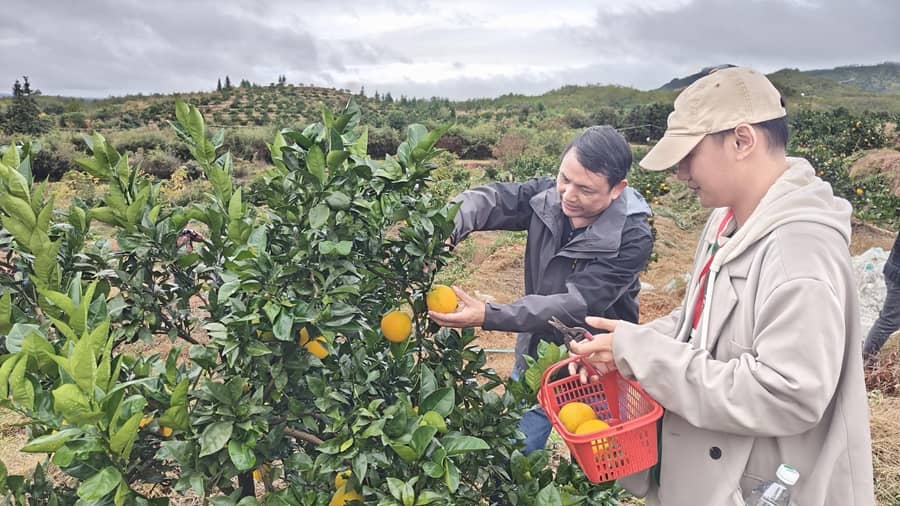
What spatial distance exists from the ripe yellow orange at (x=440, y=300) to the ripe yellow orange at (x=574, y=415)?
1.17 feet

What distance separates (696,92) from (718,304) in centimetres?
43

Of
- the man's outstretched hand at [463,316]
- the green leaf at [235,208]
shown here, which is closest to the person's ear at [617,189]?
the man's outstretched hand at [463,316]

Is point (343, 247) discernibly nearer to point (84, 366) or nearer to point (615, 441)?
point (84, 366)

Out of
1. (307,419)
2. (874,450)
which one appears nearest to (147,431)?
(307,419)

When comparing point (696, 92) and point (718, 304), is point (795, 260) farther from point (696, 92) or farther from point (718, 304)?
point (696, 92)

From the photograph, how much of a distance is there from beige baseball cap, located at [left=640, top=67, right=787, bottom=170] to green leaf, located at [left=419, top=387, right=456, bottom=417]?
0.62 metres

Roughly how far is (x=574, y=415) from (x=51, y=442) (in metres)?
1.03

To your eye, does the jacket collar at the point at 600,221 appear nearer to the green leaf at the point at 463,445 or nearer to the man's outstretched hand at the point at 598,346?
the man's outstretched hand at the point at 598,346

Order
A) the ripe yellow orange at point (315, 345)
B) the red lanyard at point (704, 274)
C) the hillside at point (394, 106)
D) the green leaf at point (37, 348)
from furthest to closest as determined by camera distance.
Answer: the hillside at point (394, 106) < the red lanyard at point (704, 274) < the ripe yellow orange at point (315, 345) < the green leaf at point (37, 348)

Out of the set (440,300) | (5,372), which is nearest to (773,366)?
(440,300)

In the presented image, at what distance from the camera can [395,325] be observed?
1388 millimetres

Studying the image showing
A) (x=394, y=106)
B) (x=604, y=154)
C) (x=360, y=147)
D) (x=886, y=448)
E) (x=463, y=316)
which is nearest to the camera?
(x=360, y=147)

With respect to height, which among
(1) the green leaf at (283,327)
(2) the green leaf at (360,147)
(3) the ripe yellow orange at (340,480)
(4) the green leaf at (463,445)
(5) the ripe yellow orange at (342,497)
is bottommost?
(5) the ripe yellow orange at (342,497)

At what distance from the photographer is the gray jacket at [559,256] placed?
2.02 metres
